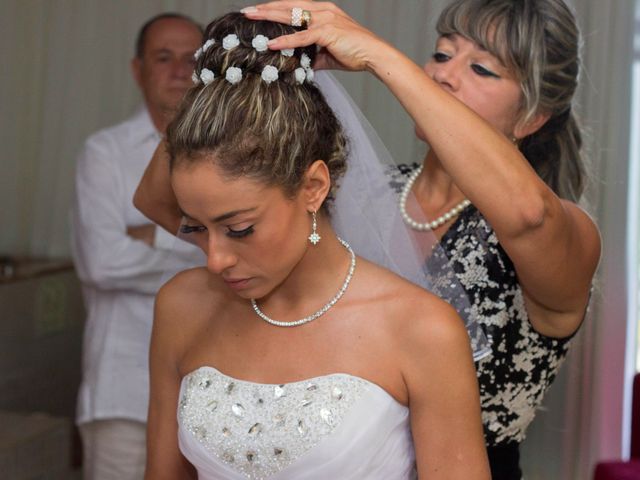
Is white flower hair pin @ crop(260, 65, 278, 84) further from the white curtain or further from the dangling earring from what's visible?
the white curtain

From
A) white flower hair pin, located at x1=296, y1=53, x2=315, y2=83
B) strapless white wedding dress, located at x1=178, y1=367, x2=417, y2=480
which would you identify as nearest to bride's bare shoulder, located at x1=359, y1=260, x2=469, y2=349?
strapless white wedding dress, located at x1=178, y1=367, x2=417, y2=480

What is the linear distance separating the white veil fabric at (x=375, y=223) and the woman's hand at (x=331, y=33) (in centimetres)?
22

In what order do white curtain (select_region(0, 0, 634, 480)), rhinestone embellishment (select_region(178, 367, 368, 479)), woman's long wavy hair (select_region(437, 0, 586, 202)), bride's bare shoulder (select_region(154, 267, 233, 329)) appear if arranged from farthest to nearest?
white curtain (select_region(0, 0, 634, 480)) < woman's long wavy hair (select_region(437, 0, 586, 202)) < bride's bare shoulder (select_region(154, 267, 233, 329)) < rhinestone embellishment (select_region(178, 367, 368, 479))

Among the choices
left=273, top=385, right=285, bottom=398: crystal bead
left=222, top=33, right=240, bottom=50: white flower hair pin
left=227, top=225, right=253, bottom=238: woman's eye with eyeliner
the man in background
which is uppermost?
left=222, top=33, right=240, bottom=50: white flower hair pin

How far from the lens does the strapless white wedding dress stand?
1.56 metres

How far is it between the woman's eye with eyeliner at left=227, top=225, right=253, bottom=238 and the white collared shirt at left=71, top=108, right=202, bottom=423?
1308 millimetres

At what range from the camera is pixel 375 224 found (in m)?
1.89

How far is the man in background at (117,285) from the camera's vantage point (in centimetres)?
282

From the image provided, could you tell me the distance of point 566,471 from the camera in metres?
2.94

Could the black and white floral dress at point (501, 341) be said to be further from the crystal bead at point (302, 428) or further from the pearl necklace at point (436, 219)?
the crystal bead at point (302, 428)

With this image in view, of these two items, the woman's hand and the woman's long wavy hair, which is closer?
the woman's hand

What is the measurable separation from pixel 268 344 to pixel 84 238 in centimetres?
136

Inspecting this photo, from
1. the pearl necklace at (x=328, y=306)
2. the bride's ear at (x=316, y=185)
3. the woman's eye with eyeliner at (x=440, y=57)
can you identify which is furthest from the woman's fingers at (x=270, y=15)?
the woman's eye with eyeliner at (x=440, y=57)

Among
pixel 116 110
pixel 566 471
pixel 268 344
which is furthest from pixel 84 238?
pixel 566 471
